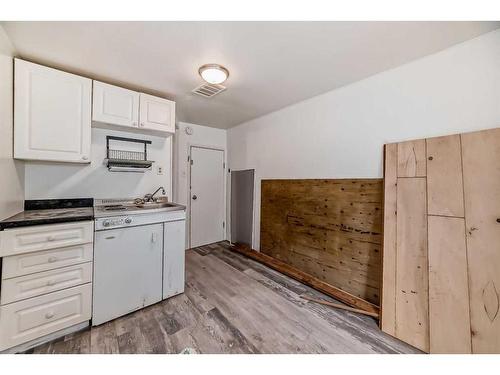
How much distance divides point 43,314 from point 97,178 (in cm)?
135

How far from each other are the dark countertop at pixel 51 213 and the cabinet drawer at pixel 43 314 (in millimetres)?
566

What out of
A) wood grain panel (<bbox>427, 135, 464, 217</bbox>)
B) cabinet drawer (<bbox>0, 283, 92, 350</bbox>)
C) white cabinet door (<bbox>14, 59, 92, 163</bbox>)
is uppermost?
white cabinet door (<bbox>14, 59, 92, 163</bbox>)

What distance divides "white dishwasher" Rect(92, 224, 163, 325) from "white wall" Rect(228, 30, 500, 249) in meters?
1.94

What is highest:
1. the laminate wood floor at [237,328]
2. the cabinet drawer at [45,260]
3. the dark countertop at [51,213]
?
the dark countertop at [51,213]

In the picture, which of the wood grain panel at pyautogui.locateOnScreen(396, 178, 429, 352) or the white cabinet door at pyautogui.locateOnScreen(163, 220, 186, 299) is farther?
the white cabinet door at pyautogui.locateOnScreen(163, 220, 186, 299)

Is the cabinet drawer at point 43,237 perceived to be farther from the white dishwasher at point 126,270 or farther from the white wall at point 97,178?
the white wall at point 97,178

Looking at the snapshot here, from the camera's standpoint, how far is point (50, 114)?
5.43ft

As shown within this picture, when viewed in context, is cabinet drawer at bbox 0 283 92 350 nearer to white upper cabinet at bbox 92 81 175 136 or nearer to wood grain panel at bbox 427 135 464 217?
white upper cabinet at bbox 92 81 175 136

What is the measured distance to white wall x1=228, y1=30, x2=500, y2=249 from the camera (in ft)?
4.46

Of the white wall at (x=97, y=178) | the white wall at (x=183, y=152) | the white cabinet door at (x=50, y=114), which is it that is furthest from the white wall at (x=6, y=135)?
the white wall at (x=183, y=152)

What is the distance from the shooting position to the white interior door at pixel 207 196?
3.46 metres

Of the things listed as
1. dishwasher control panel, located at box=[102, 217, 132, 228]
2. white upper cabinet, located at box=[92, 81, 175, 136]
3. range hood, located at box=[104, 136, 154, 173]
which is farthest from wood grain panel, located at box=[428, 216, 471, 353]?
range hood, located at box=[104, 136, 154, 173]

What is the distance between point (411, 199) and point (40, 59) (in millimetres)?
3435
